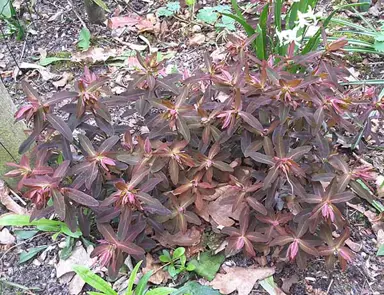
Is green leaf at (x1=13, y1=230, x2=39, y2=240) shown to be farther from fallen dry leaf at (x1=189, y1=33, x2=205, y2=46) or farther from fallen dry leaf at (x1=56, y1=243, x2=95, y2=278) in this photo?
fallen dry leaf at (x1=189, y1=33, x2=205, y2=46)

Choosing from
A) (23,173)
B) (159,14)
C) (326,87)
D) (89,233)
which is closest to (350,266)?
(326,87)

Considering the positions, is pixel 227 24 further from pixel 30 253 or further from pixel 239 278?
pixel 30 253

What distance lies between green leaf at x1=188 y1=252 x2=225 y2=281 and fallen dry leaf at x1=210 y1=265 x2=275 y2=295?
0.03 m

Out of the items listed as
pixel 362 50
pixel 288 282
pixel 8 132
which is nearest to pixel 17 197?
pixel 8 132

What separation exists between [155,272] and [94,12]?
1.91m

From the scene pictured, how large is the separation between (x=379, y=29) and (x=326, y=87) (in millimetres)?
1382

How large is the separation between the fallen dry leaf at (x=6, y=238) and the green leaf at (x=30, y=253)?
99mm

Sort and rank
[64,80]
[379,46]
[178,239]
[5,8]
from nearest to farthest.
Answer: [178,239], [5,8], [379,46], [64,80]

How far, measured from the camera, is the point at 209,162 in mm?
1804

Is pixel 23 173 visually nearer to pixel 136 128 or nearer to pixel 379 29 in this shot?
pixel 136 128

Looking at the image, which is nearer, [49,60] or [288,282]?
[288,282]

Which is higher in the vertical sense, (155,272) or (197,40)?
(197,40)

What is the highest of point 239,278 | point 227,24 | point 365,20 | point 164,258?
point 227,24

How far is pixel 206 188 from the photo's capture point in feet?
6.07
